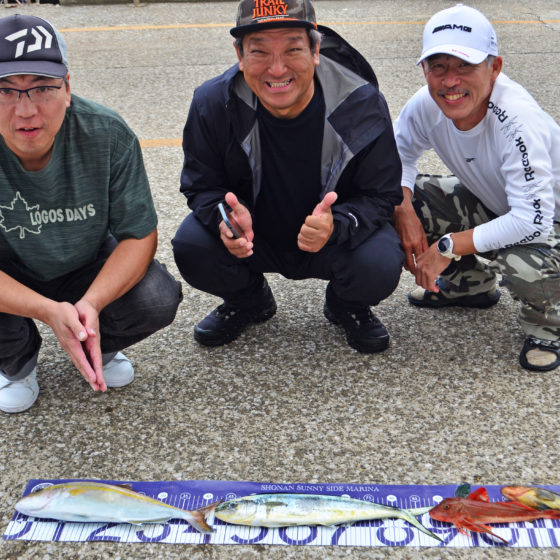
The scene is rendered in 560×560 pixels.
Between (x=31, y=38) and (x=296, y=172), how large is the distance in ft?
3.14

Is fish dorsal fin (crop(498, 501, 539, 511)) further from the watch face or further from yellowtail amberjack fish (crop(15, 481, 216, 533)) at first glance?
the watch face

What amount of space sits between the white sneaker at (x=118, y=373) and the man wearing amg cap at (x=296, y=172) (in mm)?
398

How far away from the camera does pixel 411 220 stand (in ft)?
8.73

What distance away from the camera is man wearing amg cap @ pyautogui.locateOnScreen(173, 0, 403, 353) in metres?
2.23

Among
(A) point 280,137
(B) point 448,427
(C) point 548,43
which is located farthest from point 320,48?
(C) point 548,43

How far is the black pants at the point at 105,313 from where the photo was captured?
231 cm

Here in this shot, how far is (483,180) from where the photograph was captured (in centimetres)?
253

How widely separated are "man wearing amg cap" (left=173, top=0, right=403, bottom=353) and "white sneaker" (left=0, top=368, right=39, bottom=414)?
0.68 m

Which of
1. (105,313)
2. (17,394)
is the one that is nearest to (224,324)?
(105,313)

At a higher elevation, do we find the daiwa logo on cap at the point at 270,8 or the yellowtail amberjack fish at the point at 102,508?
the daiwa logo on cap at the point at 270,8

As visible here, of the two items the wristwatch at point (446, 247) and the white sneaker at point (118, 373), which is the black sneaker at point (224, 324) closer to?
the white sneaker at point (118, 373)

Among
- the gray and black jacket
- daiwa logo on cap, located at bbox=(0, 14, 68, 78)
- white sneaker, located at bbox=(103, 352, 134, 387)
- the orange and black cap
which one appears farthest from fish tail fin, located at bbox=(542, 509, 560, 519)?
daiwa logo on cap, located at bbox=(0, 14, 68, 78)

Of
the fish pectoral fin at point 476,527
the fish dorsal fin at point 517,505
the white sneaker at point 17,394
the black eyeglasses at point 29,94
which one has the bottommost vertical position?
the white sneaker at point 17,394

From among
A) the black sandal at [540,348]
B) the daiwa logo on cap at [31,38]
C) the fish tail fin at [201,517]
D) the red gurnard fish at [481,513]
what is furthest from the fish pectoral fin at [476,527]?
the daiwa logo on cap at [31,38]
